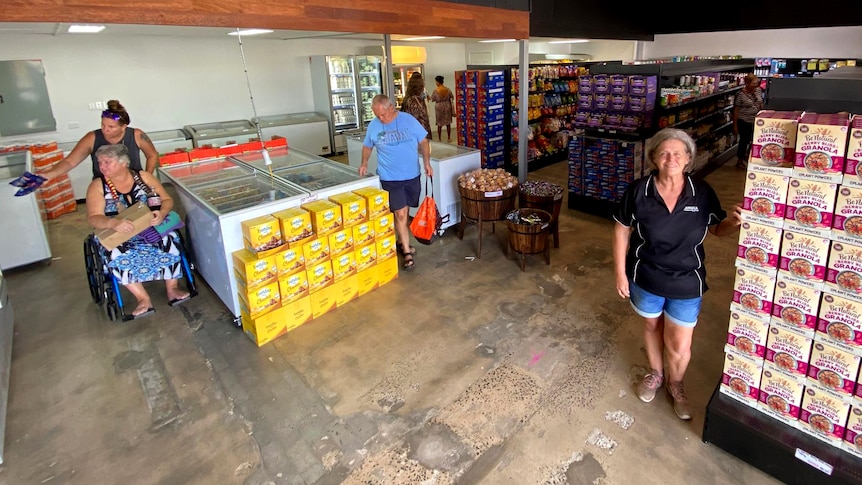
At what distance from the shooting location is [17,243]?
5.11m

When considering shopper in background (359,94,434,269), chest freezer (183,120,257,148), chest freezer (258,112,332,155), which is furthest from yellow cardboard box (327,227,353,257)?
chest freezer (258,112,332,155)

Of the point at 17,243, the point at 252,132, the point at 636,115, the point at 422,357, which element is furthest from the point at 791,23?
the point at 17,243

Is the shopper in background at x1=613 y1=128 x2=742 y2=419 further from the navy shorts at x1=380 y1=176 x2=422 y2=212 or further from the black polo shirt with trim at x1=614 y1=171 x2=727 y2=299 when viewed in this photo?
the navy shorts at x1=380 y1=176 x2=422 y2=212

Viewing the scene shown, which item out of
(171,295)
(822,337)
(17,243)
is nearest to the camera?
(822,337)

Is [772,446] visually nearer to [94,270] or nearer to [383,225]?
[383,225]

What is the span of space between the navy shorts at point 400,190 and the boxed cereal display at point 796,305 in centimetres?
333

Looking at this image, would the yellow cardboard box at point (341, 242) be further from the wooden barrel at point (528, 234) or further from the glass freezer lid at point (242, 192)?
the wooden barrel at point (528, 234)

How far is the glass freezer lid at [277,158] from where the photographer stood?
17.2 feet

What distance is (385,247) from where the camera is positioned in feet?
15.1

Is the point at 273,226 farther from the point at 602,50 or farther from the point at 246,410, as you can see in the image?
the point at 602,50

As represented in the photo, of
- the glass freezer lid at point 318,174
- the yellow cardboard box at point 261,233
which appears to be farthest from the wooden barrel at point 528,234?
the yellow cardboard box at point 261,233

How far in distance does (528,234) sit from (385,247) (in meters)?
1.36

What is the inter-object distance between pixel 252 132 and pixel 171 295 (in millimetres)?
5267

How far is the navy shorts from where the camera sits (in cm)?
490
